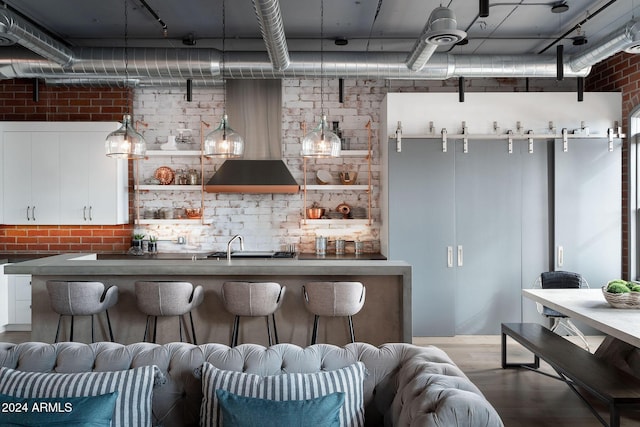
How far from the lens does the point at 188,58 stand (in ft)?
16.0

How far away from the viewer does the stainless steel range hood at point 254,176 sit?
5.75 meters

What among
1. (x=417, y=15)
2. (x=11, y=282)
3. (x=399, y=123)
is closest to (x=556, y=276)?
(x=399, y=123)

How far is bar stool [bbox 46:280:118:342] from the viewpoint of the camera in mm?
3701

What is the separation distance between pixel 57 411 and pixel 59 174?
16.1 feet

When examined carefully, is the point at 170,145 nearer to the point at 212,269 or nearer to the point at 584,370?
the point at 212,269

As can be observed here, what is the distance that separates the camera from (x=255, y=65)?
512 cm

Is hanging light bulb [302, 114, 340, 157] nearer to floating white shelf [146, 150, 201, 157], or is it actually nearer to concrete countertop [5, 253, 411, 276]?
concrete countertop [5, 253, 411, 276]

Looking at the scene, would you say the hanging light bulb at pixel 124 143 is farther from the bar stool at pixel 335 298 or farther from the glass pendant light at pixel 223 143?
the bar stool at pixel 335 298

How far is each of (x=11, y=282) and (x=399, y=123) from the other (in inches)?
200

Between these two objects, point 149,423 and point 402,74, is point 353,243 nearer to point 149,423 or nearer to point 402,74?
point 402,74

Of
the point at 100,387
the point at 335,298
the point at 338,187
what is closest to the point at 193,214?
the point at 338,187

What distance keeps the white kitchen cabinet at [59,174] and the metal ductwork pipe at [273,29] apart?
2569 millimetres

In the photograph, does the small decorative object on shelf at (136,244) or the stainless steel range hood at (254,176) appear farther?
the small decorative object on shelf at (136,244)

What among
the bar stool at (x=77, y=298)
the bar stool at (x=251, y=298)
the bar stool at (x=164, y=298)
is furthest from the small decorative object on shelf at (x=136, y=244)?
the bar stool at (x=251, y=298)
